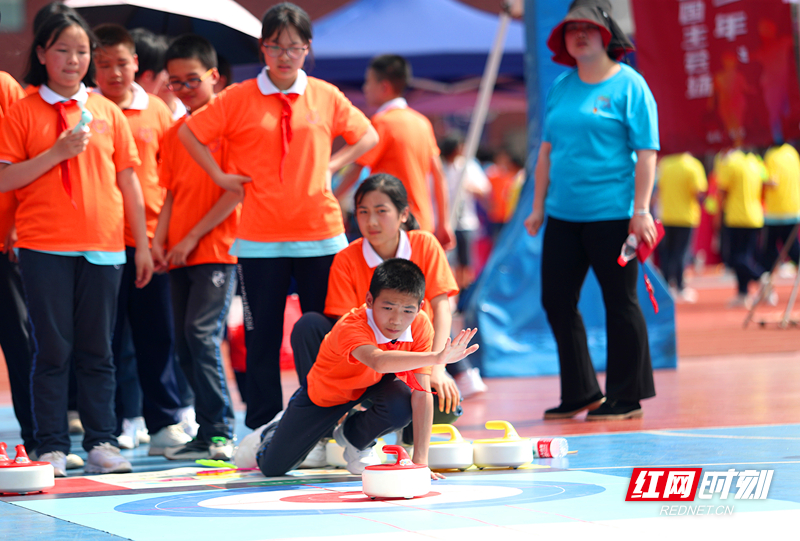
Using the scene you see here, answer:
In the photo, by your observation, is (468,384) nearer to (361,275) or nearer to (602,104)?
(602,104)

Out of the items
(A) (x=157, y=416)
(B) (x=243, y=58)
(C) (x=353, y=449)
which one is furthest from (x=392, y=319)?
(B) (x=243, y=58)

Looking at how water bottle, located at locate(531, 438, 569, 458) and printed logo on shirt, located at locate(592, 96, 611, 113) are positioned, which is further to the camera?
printed logo on shirt, located at locate(592, 96, 611, 113)

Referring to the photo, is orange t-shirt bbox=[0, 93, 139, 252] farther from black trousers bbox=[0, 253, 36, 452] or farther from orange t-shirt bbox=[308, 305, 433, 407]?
orange t-shirt bbox=[308, 305, 433, 407]

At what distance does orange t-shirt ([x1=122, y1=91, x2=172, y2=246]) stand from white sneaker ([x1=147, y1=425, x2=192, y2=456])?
2.56 ft

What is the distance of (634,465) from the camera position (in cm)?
361

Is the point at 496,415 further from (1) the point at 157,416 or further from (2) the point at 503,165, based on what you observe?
(2) the point at 503,165

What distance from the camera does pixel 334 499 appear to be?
10.6 feet

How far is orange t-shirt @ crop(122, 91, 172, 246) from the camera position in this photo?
15.2ft

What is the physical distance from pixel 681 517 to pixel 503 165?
43.1ft

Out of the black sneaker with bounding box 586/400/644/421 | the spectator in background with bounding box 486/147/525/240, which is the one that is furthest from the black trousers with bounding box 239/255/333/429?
the spectator in background with bounding box 486/147/525/240

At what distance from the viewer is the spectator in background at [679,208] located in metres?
13.1

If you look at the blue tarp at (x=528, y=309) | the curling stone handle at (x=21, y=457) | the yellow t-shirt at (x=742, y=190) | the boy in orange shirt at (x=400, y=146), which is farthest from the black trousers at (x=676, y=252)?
the curling stone handle at (x=21, y=457)

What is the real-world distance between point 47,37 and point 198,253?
100cm

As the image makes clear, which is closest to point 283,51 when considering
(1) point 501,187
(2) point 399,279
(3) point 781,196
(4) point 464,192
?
(2) point 399,279
